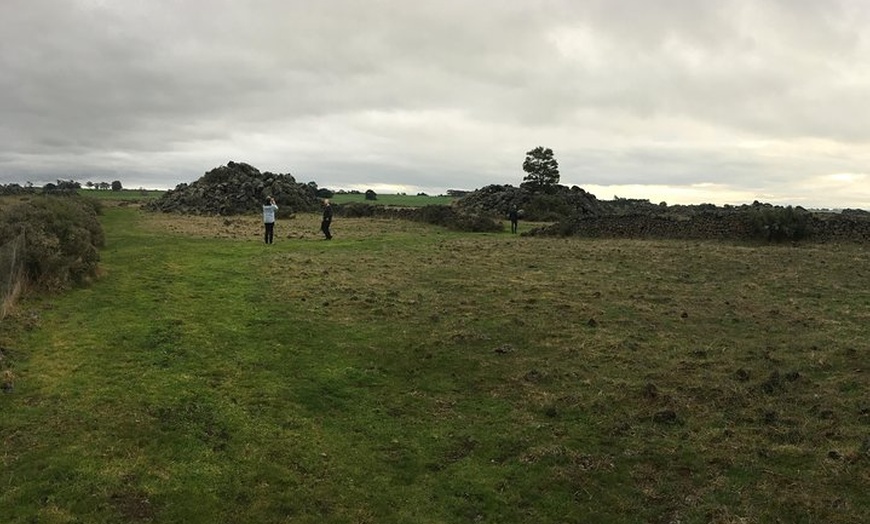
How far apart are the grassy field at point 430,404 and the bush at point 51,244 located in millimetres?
760

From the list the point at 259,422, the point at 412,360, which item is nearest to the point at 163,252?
the point at 412,360

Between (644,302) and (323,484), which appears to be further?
(644,302)

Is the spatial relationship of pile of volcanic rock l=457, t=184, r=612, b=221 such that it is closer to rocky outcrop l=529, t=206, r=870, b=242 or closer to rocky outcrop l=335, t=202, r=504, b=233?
rocky outcrop l=335, t=202, r=504, b=233

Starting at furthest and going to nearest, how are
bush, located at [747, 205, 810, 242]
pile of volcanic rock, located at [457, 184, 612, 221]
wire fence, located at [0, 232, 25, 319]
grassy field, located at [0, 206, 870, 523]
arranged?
pile of volcanic rock, located at [457, 184, 612, 221] → bush, located at [747, 205, 810, 242] → wire fence, located at [0, 232, 25, 319] → grassy field, located at [0, 206, 870, 523]

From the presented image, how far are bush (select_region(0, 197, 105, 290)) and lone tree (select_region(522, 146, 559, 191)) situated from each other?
66.1 metres

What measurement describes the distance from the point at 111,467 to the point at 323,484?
2.84 metres

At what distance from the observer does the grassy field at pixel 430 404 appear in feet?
26.2

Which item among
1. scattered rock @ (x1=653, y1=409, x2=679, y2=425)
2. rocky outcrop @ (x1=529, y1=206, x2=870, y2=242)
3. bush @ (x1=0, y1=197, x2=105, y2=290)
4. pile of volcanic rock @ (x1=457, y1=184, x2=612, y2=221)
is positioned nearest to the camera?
scattered rock @ (x1=653, y1=409, x2=679, y2=425)

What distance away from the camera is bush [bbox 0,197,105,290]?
1703cm

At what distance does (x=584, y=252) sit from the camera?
104 ft

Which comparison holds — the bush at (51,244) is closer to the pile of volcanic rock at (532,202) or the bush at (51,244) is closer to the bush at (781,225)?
the bush at (781,225)

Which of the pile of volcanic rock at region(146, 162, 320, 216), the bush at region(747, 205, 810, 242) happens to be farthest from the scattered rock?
the pile of volcanic rock at region(146, 162, 320, 216)

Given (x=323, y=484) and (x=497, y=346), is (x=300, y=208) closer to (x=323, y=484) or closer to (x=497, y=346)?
(x=497, y=346)

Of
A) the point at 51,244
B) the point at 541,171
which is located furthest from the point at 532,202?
the point at 51,244
